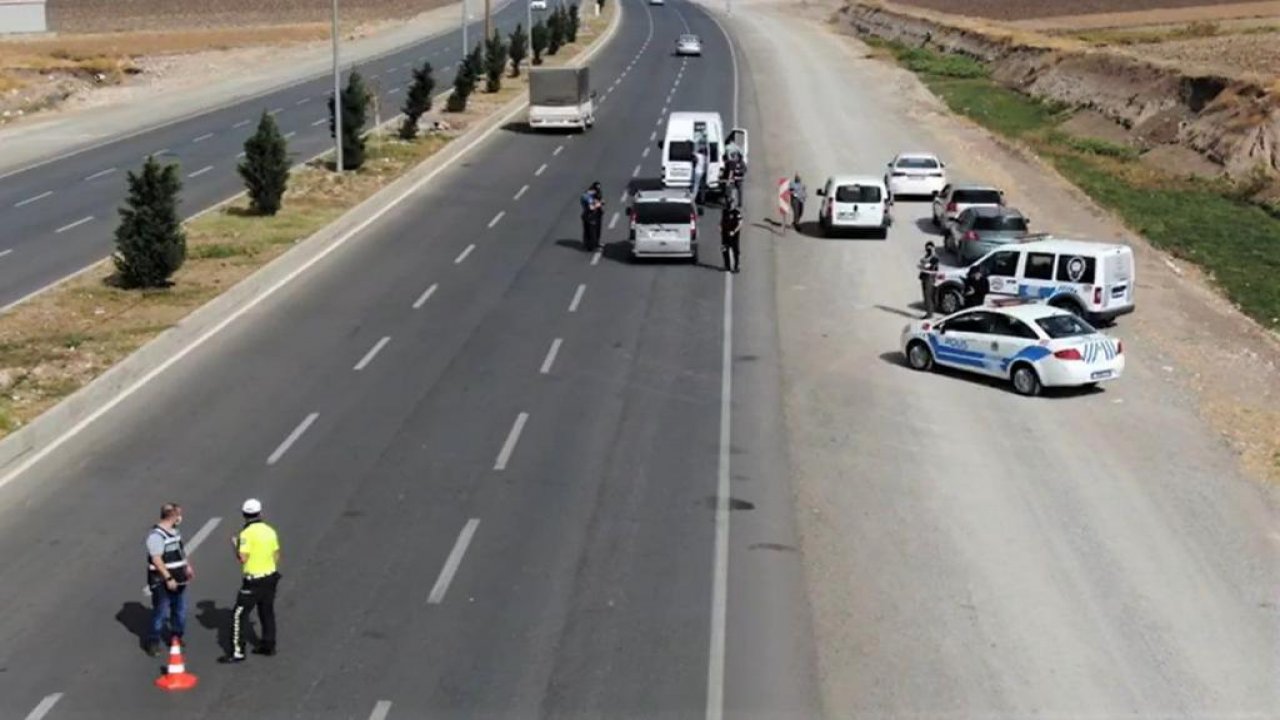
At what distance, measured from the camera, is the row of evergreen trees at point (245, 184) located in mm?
36281

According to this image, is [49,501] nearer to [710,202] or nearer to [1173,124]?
[710,202]

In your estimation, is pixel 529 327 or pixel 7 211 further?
pixel 7 211

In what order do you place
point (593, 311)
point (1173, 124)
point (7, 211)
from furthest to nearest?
point (1173, 124) → point (7, 211) → point (593, 311)

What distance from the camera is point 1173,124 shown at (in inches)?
2589

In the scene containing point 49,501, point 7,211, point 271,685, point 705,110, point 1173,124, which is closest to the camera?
point 271,685

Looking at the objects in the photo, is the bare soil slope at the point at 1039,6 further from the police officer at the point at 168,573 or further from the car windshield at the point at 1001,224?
the police officer at the point at 168,573

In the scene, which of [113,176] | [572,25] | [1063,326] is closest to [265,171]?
[113,176]

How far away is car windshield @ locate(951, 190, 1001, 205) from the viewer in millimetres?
43906

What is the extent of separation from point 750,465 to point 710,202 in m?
26.1

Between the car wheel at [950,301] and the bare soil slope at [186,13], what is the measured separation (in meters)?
115

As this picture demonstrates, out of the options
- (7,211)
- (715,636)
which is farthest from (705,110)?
(715,636)

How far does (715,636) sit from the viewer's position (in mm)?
17906

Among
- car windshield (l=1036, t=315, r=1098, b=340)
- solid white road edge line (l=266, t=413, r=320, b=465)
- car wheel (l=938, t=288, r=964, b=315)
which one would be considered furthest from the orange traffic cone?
car wheel (l=938, t=288, r=964, b=315)

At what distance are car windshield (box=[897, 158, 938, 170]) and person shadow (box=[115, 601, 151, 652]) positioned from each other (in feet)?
118
